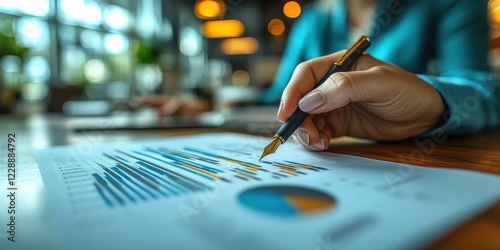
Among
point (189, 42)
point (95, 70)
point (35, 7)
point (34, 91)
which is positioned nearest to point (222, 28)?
point (189, 42)

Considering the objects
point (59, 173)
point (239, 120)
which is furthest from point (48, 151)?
point (239, 120)

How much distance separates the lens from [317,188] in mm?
204

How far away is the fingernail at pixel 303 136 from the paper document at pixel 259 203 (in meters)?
0.06

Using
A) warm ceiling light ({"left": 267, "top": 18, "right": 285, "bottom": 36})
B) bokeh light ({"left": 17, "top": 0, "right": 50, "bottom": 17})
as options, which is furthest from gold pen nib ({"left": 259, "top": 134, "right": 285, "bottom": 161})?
warm ceiling light ({"left": 267, "top": 18, "right": 285, "bottom": 36})

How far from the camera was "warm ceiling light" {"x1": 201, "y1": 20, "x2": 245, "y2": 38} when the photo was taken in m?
5.61

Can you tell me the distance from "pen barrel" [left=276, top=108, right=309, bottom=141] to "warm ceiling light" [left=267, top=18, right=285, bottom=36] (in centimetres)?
593

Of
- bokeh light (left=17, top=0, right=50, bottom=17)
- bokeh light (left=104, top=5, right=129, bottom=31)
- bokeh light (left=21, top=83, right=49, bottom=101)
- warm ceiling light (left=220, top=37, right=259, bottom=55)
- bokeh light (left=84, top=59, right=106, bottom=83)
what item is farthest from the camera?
warm ceiling light (left=220, top=37, right=259, bottom=55)

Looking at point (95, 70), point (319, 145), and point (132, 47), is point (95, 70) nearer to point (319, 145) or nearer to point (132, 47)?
point (132, 47)

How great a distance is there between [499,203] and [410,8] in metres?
0.69

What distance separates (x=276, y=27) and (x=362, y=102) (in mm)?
5954

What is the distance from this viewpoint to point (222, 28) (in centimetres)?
570

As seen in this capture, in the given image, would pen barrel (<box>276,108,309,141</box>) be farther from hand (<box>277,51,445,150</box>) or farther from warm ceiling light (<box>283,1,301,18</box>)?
warm ceiling light (<box>283,1,301,18</box>)

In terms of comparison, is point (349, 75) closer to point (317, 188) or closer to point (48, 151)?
point (317, 188)

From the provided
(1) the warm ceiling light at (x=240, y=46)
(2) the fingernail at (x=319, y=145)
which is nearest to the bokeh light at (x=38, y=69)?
(1) the warm ceiling light at (x=240, y=46)
